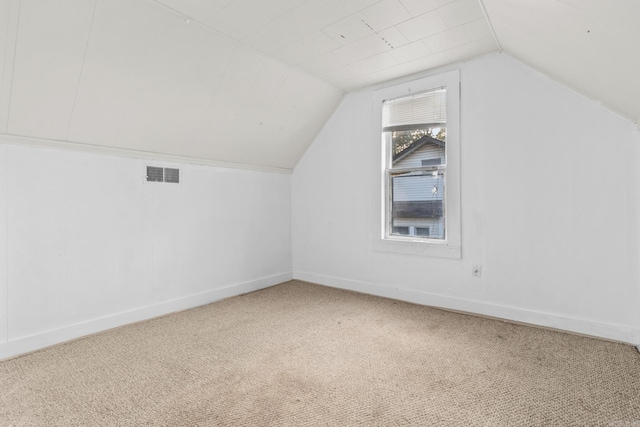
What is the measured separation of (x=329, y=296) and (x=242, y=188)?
1.64 meters

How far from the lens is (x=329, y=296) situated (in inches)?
143

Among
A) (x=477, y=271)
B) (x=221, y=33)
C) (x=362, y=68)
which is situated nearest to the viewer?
(x=221, y=33)

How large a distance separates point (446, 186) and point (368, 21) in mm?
1684

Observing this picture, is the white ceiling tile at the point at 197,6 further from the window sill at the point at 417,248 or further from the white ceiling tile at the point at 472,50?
the window sill at the point at 417,248

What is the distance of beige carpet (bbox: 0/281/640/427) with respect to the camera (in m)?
1.56

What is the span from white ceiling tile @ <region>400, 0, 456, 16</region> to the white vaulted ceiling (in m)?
0.01

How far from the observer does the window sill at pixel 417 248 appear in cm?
312

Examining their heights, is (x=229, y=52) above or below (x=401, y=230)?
above

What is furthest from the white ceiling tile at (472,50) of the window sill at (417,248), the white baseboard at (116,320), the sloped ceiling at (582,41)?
the white baseboard at (116,320)

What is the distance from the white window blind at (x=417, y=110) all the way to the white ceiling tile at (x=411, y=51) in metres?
0.49

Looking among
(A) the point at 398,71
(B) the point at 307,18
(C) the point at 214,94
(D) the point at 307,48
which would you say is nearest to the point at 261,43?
(D) the point at 307,48

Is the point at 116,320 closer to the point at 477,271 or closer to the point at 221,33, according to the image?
the point at 221,33

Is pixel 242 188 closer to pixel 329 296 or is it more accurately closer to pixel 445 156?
pixel 329 296

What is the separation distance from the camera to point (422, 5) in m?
2.14
